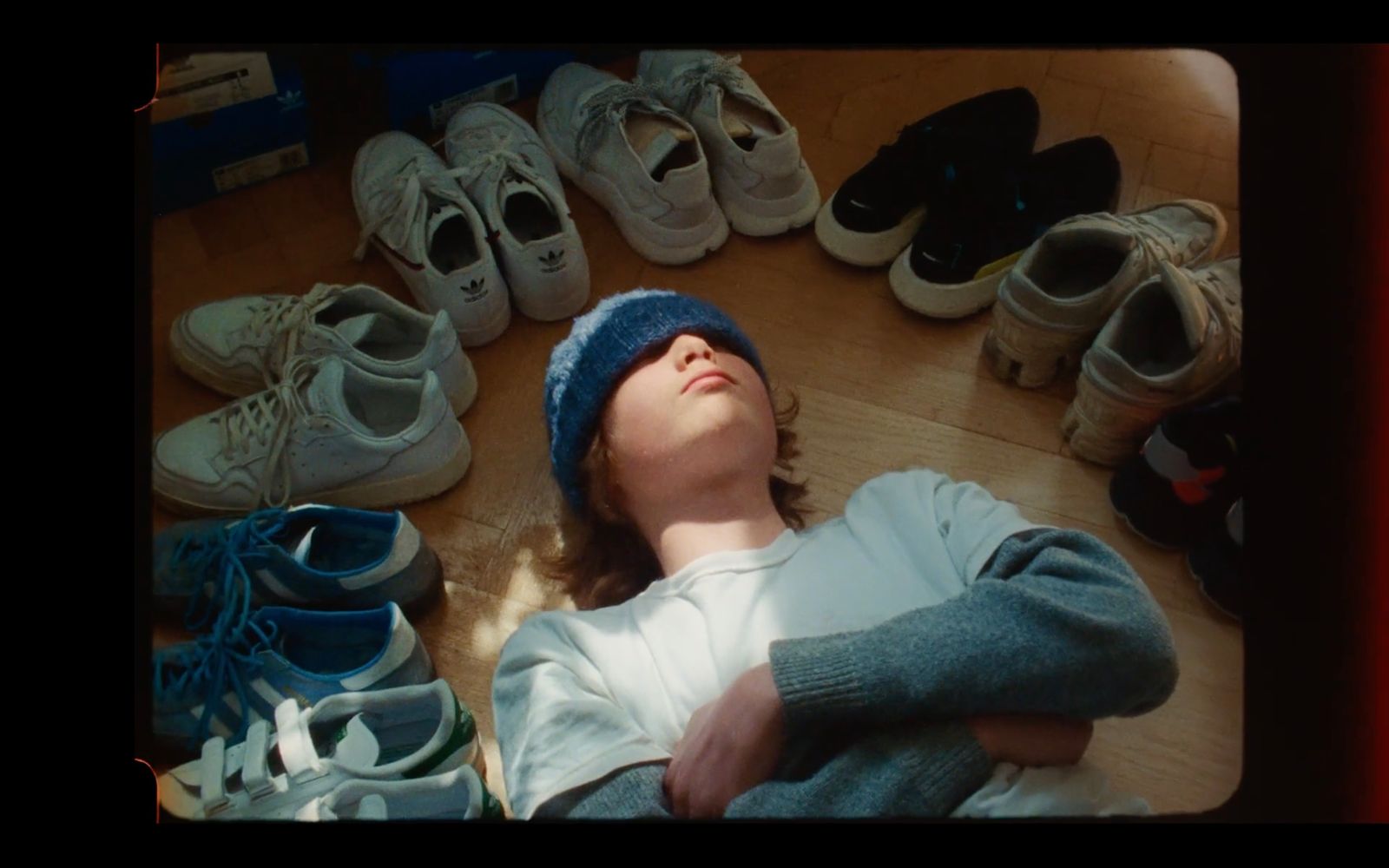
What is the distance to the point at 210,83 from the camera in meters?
0.73

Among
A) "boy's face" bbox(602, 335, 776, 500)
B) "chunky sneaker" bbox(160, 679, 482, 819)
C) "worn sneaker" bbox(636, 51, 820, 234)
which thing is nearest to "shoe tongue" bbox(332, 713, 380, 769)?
"chunky sneaker" bbox(160, 679, 482, 819)

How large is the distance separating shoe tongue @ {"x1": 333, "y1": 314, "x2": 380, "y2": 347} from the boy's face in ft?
0.74

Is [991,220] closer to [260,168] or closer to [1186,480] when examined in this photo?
[1186,480]

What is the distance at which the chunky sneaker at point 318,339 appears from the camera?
75 centimetres

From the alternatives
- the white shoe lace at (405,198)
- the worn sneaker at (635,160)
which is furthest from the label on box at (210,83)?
the worn sneaker at (635,160)

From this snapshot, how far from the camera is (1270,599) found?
0.61 m

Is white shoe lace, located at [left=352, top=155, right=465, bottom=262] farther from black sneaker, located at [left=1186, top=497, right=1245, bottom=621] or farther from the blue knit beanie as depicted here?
black sneaker, located at [left=1186, top=497, right=1245, bottom=621]

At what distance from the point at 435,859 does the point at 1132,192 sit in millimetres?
698

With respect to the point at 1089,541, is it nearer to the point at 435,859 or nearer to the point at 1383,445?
the point at 1383,445

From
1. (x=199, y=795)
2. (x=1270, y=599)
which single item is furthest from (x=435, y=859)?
(x=1270, y=599)

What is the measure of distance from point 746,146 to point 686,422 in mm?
286

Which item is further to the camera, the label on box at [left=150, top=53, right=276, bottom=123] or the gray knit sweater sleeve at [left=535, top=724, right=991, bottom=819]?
the label on box at [left=150, top=53, right=276, bottom=123]

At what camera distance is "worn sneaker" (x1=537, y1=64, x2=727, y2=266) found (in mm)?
778

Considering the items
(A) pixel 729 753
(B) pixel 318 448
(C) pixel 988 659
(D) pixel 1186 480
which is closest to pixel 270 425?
(B) pixel 318 448
